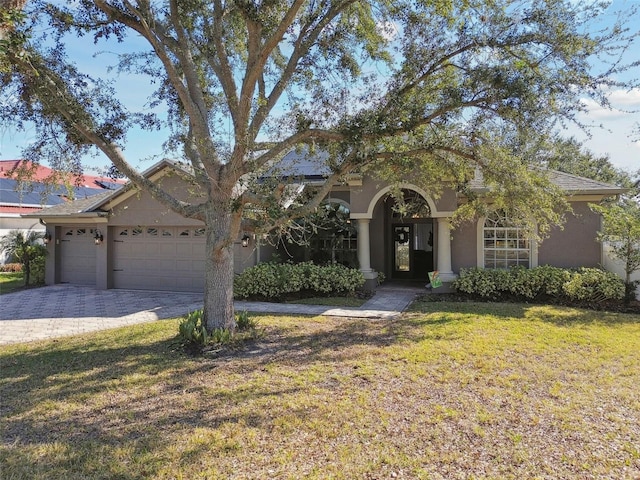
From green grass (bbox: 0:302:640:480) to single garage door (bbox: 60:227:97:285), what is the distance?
31.2ft

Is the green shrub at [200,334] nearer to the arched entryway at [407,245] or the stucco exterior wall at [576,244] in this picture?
the arched entryway at [407,245]

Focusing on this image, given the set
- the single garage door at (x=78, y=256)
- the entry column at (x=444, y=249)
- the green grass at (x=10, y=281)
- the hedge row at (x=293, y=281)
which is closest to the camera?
the hedge row at (x=293, y=281)

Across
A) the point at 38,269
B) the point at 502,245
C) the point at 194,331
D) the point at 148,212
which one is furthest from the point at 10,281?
the point at 502,245

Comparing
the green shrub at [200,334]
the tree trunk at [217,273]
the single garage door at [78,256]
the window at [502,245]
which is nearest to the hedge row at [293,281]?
the window at [502,245]

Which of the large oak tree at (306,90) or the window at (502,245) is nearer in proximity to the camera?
the large oak tree at (306,90)

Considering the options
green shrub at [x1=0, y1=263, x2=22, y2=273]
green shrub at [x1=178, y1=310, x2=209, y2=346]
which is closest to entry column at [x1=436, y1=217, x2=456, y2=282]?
green shrub at [x1=178, y1=310, x2=209, y2=346]

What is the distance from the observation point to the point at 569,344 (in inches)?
301

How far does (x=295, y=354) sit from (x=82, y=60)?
23.3 feet

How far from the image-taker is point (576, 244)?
12.9 metres

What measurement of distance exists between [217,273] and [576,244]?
36.5 ft

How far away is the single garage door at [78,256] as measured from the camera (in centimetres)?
1684

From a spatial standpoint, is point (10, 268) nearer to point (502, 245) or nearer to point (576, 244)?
point (502, 245)

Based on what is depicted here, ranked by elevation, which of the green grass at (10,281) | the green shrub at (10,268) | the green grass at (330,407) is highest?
the green shrub at (10,268)

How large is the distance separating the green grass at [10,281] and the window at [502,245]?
677 inches
